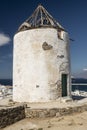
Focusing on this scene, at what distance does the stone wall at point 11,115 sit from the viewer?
10.3 m

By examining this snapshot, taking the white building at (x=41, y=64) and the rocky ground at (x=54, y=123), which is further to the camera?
the white building at (x=41, y=64)

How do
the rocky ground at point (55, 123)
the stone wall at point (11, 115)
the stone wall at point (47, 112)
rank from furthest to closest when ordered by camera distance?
the stone wall at point (47, 112) → the stone wall at point (11, 115) → the rocky ground at point (55, 123)

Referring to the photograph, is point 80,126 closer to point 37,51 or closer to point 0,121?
point 0,121

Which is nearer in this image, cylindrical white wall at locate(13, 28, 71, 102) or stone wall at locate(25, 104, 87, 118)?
stone wall at locate(25, 104, 87, 118)

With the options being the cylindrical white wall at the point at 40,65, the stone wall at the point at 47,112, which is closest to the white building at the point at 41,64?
the cylindrical white wall at the point at 40,65

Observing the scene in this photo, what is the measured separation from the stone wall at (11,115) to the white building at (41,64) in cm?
340

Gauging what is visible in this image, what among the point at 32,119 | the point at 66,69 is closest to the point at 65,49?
the point at 66,69

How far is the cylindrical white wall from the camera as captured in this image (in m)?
14.9

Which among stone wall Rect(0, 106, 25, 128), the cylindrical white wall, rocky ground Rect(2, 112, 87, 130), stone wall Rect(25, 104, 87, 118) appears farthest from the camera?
the cylindrical white wall

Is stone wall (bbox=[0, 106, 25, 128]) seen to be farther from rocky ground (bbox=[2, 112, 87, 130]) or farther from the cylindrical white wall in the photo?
the cylindrical white wall

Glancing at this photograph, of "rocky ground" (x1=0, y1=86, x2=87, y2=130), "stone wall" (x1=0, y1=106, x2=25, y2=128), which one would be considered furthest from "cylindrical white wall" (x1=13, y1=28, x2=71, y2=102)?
"rocky ground" (x1=0, y1=86, x2=87, y2=130)

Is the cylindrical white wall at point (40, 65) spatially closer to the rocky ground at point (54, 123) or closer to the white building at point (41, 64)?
the white building at point (41, 64)

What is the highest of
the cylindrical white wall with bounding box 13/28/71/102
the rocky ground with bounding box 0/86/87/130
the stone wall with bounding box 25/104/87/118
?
the cylindrical white wall with bounding box 13/28/71/102

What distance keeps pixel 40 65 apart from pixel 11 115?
16.6ft
